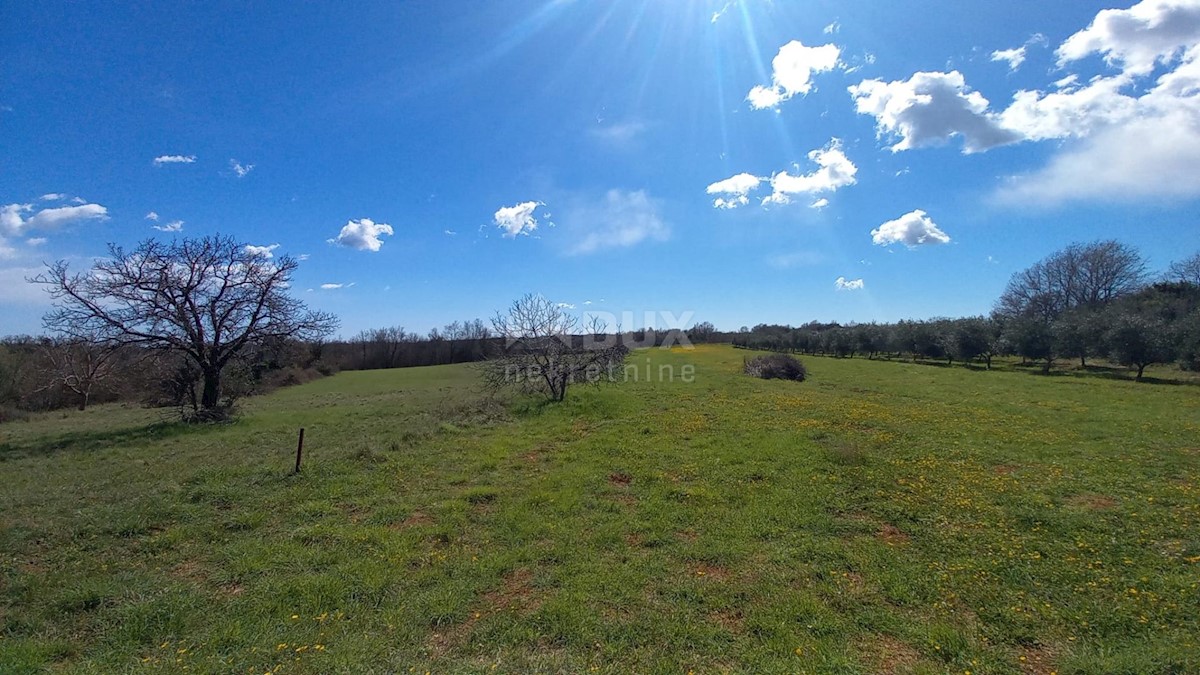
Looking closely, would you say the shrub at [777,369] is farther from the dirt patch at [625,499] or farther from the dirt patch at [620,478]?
the dirt patch at [625,499]

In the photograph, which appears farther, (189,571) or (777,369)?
(777,369)

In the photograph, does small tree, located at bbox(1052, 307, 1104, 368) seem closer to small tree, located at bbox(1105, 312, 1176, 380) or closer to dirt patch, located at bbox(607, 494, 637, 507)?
small tree, located at bbox(1105, 312, 1176, 380)

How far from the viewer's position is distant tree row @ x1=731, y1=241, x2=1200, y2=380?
30.5m

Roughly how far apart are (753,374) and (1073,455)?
22.6 m

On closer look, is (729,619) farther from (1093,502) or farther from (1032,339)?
(1032,339)

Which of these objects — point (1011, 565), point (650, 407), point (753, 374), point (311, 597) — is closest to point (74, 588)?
point (311, 597)

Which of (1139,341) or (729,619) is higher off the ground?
(1139,341)

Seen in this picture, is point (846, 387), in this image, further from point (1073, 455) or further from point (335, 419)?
point (335, 419)

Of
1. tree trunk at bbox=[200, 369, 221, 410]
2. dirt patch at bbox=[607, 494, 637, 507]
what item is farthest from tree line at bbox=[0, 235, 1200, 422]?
dirt patch at bbox=[607, 494, 637, 507]

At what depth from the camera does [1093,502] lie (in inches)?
286

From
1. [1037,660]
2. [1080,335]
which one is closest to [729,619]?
[1037,660]

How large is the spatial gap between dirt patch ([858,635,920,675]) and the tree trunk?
22.6 meters

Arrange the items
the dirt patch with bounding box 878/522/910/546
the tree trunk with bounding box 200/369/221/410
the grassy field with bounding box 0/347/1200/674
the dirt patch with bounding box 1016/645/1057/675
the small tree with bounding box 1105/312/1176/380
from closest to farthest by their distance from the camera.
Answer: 1. the dirt patch with bounding box 1016/645/1057/675
2. the grassy field with bounding box 0/347/1200/674
3. the dirt patch with bounding box 878/522/910/546
4. the tree trunk with bounding box 200/369/221/410
5. the small tree with bounding box 1105/312/1176/380

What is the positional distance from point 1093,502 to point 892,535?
13.0ft
